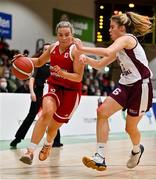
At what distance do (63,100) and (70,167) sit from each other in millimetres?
857

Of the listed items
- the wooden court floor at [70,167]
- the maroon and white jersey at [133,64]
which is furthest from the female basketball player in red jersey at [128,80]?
the wooden court floor at [70,167]

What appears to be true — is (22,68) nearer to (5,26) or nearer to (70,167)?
(70,167)

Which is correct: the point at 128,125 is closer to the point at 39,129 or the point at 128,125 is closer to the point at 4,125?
the point at 39,129

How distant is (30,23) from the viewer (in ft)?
64.8

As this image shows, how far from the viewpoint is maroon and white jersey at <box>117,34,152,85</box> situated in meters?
5.52

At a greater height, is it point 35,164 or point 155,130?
point 35,164

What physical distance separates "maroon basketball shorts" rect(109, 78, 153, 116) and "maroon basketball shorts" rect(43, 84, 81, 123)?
55 cm

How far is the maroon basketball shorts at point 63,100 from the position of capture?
5.86 meters

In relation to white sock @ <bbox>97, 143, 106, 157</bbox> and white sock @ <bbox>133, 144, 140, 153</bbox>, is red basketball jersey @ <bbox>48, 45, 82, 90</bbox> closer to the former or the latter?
white sock @ <bbox>97, 143, 106, 157</bbox>

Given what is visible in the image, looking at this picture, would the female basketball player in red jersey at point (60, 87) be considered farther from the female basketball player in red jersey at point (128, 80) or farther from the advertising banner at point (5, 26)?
the advertising banner at point (5, 26)

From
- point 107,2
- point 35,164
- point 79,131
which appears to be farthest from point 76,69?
point 107,2

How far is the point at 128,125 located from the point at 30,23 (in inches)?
573

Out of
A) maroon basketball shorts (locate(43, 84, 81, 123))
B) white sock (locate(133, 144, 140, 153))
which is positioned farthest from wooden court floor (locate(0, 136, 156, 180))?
maroon basketball shorts (locate(43, 84, 81, 123))

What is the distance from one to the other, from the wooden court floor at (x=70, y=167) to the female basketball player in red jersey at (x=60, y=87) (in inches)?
9.8
